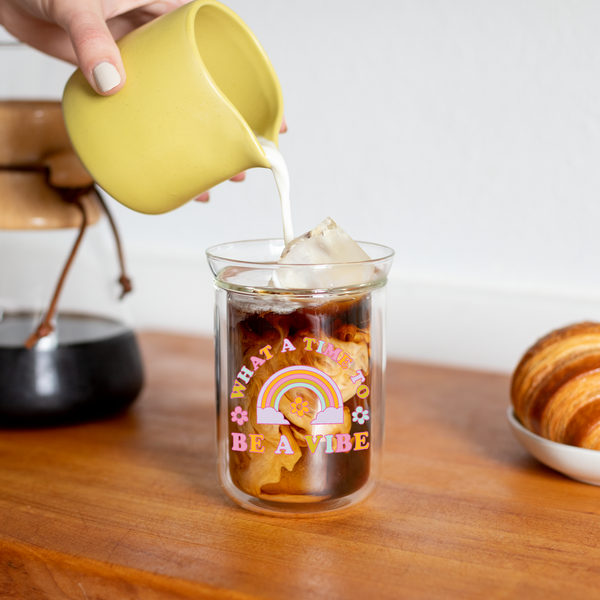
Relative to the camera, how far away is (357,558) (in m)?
0.54

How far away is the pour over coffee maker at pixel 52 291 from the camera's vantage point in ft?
2.56

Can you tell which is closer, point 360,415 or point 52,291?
point 360,415

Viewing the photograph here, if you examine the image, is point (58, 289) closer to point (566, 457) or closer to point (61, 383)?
point (61, 383)

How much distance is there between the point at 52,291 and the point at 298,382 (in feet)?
1.36

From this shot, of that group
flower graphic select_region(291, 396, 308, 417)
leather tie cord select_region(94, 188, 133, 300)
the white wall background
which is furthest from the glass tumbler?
the white wall background

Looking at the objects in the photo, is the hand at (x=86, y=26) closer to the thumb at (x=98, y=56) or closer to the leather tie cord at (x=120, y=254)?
the thumb at (x=98, y=56)

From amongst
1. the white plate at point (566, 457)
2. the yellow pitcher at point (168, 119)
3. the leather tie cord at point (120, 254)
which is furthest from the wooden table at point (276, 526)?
the yellow pitcher at point (168, 119)

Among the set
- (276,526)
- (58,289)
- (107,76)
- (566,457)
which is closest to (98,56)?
(107,76)

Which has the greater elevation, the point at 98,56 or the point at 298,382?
the point at 98,56

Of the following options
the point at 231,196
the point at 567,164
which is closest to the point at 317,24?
the point at 231,196

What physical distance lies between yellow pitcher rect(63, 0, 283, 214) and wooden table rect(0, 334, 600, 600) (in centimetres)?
27

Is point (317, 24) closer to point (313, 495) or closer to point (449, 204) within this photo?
point (449, 204)

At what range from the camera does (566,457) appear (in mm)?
649

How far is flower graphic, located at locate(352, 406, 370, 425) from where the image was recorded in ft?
1.95
